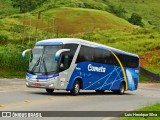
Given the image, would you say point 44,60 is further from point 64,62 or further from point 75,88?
point 75,88

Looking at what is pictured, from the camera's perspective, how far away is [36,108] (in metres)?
16.8

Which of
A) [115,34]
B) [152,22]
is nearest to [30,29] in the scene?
[115,34]

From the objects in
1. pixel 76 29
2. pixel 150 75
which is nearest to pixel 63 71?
pixel 150 75

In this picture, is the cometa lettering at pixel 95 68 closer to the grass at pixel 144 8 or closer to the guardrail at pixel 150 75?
the guardrail at pixel 150 75

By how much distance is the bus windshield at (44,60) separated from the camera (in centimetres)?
2439

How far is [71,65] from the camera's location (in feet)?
82.4

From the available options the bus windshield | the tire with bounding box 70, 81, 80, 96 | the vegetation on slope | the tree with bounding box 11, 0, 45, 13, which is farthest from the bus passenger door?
the tree with bounding box 11, 0, 45, 13

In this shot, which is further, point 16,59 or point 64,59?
point 16,59

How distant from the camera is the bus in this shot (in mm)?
24359

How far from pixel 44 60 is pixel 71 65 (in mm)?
1687

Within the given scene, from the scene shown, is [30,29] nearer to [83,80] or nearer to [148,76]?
[148,76]

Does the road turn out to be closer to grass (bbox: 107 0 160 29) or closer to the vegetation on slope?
the vegetation on slope

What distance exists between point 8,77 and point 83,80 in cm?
1730

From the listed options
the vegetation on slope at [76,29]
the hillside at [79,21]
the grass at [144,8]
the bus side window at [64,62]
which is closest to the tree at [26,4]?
the vegetation on slope at [76,29]
